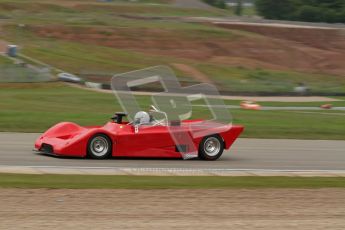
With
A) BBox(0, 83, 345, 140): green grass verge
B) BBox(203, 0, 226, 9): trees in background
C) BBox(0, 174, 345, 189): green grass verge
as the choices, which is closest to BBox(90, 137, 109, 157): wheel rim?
BBox(0, 174, 345, 189): green grass verge

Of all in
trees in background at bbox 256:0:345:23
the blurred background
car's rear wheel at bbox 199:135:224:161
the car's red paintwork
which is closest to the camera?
the car's red paintwork

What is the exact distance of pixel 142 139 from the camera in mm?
17031

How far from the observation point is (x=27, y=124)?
23734mm

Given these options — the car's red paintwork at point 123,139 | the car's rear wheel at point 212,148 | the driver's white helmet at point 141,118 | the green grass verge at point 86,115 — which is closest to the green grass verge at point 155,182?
the car's red paintwork at point 123,139

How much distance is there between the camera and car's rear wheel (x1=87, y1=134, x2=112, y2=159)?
16.6 meters

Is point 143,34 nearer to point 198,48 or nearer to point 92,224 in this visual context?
point 198,48

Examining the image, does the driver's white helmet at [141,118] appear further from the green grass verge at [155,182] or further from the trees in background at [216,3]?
the trees in background at [216,3]

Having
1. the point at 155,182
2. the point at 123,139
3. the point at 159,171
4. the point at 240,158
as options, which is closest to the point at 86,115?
the point at 240,158

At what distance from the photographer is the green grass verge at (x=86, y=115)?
80.4 feet

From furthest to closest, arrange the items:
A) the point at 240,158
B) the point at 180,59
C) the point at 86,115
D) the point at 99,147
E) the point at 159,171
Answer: the point at 180,59, the point at 86,115, the point at 240,158, the point at 99,147, the point at 159,171

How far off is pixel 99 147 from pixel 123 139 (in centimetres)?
52

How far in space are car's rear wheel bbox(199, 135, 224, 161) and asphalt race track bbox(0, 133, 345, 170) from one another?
6.7 inches

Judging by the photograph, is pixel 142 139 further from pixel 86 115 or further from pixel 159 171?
pixel 86 115

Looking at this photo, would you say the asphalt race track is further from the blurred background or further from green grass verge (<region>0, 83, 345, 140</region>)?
the blurred background
